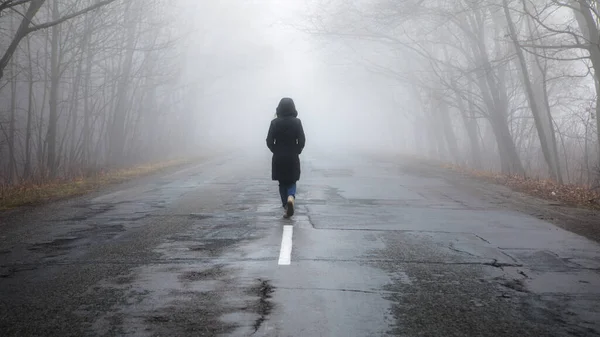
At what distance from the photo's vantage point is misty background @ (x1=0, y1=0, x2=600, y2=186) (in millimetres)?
19578

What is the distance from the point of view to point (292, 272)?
576 cm

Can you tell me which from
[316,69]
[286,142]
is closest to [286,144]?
[286,142]

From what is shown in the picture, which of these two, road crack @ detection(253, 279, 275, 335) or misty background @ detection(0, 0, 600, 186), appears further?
misty background @ detection(0, 0, 600, 186)

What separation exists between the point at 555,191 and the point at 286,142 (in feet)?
24.2

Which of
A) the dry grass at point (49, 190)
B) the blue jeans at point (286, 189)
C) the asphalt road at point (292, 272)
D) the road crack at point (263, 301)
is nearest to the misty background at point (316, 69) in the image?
the dry grass at point (49, 190)

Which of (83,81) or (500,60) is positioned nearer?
(500,60)

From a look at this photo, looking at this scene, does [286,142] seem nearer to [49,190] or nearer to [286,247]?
[286,247]

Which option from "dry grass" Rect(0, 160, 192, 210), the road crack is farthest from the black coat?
"dry grass" Rect(0, 160, 192, 210)

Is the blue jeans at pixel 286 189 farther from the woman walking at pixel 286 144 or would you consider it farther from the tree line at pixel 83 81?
the tree line at pixel 83 81

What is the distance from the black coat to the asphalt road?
75 cm

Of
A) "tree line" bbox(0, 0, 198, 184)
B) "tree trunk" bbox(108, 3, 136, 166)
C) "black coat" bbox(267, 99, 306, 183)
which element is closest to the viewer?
"black coat" bbox(267, 99, 306, 183)

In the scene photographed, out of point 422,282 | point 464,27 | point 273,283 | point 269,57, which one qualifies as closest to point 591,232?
point 422,282

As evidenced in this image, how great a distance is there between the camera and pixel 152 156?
31.6 metres

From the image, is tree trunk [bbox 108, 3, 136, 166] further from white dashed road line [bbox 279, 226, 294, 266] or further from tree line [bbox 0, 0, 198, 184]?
white dashed road line [bbox 279, 226, 294, 266]
